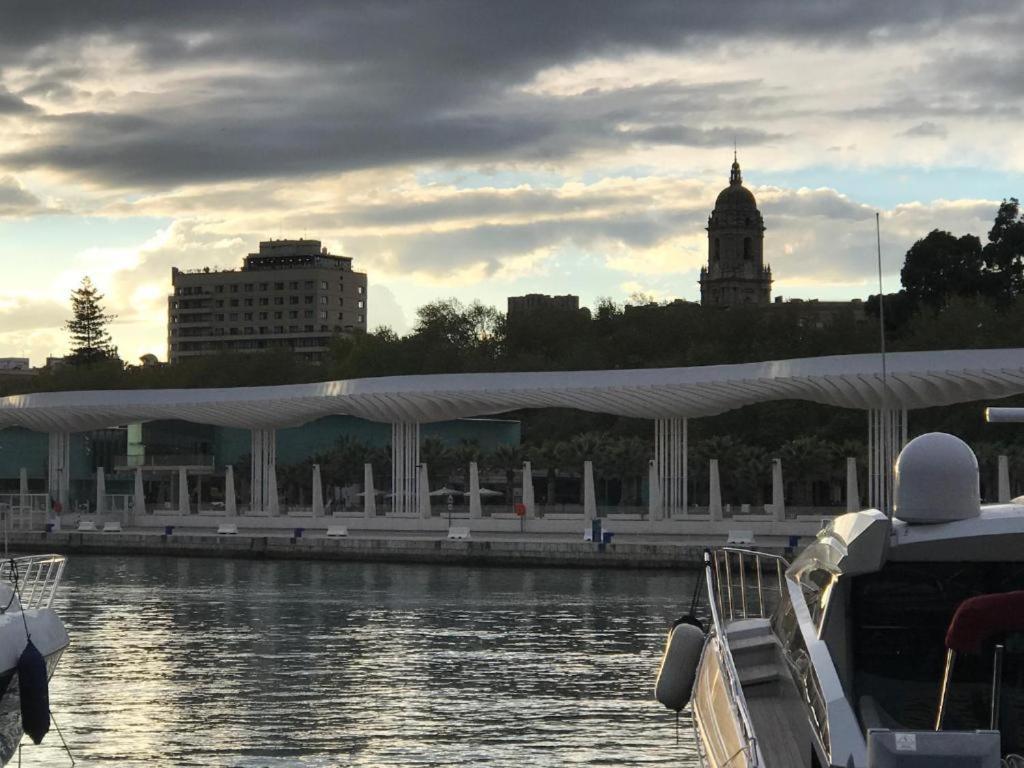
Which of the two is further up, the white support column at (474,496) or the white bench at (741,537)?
the white support column at (474,496)

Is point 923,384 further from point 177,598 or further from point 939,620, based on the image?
point 939,620

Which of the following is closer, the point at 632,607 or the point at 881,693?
the point at 881,693

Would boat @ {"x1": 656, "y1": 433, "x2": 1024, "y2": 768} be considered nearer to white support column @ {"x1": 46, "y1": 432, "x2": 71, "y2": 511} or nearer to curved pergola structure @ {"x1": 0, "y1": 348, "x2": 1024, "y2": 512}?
curved pergola structure @ {"x1": 0, "y1": 348, "x2": 1024, "y2": 512}

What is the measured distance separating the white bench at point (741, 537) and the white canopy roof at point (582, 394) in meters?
5.06

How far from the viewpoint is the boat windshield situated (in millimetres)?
7804

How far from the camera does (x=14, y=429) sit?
84688 millimetres

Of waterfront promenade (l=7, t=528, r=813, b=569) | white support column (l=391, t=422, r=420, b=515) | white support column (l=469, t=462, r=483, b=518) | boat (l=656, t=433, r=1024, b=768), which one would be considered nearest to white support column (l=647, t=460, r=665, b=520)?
waterfront promenade (l=7, t=528, r=813, b=569)

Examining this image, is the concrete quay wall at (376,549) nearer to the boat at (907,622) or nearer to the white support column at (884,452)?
the white support column at (884,452)

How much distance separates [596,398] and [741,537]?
27.8 ft

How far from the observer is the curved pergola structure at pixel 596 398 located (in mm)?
47094

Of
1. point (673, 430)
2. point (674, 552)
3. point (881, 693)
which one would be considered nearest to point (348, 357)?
point (673, 430)

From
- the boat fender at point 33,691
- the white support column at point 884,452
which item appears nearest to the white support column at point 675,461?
the white support column at point 884,452

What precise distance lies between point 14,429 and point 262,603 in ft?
170

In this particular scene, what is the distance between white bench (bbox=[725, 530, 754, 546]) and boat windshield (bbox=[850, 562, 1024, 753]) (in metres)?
38.6
